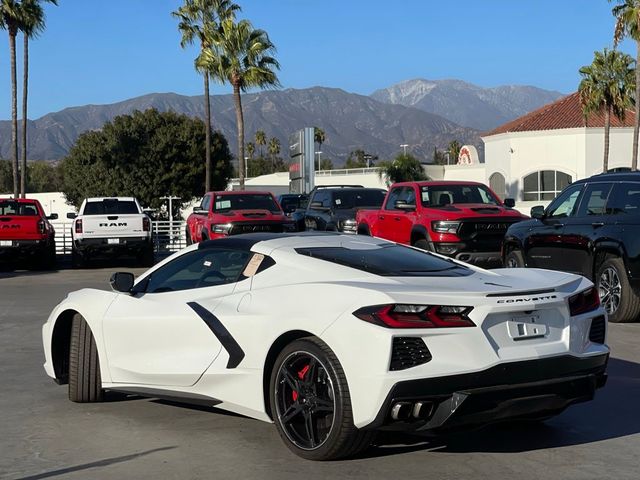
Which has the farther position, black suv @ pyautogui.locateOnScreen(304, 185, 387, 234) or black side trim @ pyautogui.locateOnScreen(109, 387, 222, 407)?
black suv @ pyautogui.locateOnScreen(304, 185, 387, 234)

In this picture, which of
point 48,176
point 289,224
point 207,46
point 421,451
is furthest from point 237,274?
point 48,176

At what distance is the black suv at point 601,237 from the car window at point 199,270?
639cm

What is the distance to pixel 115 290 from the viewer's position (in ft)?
23.1

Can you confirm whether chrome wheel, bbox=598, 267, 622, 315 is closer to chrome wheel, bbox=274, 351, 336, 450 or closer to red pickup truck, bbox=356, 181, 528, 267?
red pickup truck, bbox=356, 181, 528, 267

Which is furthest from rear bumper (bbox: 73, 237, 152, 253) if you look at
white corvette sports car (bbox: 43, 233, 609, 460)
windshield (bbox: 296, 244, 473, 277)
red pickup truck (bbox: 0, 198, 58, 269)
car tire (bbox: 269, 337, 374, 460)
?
car tire (bbox: 269, 337, 374, 460)

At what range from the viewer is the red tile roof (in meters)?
52.3

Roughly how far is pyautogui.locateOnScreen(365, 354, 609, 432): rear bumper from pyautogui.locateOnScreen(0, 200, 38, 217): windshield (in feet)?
64.9

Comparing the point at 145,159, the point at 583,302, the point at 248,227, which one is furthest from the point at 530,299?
the point at 145,159

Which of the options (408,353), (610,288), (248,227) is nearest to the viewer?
(408,353)

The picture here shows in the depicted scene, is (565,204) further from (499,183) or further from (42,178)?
(42,178)

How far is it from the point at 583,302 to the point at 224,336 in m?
2.24

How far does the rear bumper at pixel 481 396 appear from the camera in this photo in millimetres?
5086

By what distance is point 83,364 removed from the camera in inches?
283

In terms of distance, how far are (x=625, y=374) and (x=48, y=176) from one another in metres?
128
